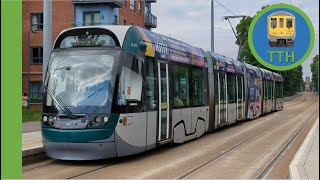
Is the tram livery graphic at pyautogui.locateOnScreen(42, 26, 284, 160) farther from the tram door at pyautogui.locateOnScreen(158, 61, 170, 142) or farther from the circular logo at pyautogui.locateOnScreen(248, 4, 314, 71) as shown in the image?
the circular logo at pyautogui.locateOnScreen(248, 4, 314, 71)

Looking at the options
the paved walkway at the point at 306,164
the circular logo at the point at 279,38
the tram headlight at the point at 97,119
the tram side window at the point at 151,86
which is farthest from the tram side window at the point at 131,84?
the circular logo at the point at 279,38

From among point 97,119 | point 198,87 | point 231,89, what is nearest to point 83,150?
point 97,119

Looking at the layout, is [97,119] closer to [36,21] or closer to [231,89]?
[231,89]

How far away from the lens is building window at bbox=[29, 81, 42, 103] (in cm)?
4591

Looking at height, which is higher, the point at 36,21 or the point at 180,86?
the point at 36,21

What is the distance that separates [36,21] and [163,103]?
36573 mm

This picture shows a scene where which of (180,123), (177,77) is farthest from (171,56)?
(180,123)

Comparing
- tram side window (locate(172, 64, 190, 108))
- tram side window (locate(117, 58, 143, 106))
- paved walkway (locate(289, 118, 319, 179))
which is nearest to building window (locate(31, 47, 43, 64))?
tram side window (locate(172, 64, 190, 108))

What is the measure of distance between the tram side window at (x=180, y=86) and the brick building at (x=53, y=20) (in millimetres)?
29520

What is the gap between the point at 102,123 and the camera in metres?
10.7

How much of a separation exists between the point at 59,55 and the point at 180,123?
13.9 ft

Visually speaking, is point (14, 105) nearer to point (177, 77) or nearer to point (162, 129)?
point (162, 129)

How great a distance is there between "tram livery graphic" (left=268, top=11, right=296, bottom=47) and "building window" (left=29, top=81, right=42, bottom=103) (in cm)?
3976

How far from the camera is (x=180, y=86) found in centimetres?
1423
